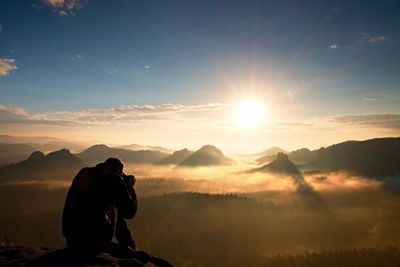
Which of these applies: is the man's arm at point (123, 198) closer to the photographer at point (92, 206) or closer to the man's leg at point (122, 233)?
the photographer at point (92, 206)

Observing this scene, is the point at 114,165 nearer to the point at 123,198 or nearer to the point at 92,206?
the point at 123,198

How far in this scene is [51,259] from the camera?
964cm

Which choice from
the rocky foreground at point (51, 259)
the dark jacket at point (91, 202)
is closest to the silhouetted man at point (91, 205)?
the dark jacket at point (91, 202)

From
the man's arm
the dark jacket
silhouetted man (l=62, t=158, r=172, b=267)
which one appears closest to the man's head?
silhouetted man (l=62, t=158, r=172, b=267)

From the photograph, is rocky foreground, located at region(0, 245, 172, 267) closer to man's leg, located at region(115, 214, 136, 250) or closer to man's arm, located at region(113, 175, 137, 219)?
man's arm, located at region(113, 175, 137, 219)

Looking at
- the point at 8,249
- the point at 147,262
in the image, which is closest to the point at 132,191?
the point at 147,262

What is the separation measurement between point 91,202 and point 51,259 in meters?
1.95

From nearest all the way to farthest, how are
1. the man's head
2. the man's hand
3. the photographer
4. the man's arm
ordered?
the photographer, the man's arm, the man's head, the man's hand

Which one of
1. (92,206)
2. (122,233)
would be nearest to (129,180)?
(122,233)

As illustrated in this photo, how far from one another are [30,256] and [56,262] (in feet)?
4.80

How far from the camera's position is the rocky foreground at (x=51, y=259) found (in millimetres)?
9375

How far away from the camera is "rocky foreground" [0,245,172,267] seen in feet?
30.8

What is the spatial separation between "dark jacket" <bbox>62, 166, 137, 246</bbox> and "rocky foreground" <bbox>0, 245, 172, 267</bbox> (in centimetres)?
61

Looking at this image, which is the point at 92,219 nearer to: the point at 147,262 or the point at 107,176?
the point at 107,176
